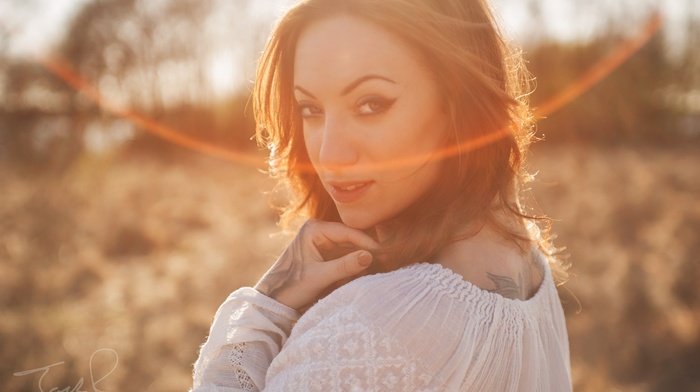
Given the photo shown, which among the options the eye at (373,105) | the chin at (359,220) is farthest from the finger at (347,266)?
the eye at (373,105)

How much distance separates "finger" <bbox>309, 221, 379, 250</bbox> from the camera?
5.79 ft

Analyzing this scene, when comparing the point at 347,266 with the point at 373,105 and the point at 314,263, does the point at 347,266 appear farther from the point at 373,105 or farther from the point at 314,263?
the point at 373,105

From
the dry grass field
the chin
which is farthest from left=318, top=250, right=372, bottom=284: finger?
the dry grass field

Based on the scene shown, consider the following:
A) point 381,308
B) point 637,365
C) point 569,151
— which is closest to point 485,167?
point 381,308

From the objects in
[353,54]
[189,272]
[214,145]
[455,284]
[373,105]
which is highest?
[353,54]

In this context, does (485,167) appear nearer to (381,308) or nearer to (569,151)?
(381,308)

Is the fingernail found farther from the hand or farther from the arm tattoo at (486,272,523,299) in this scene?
the arm tattoo at (486,272,523,299)

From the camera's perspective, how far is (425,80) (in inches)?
66.2

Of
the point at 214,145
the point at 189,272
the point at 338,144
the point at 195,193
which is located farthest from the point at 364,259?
the point at 214,145

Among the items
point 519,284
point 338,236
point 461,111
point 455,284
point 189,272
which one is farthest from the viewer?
point 189,272

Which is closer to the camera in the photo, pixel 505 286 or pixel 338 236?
pixel 505 286

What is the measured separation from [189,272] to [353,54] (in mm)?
5525

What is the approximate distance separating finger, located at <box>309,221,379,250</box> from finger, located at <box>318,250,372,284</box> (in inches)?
2.4

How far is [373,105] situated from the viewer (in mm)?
1660
